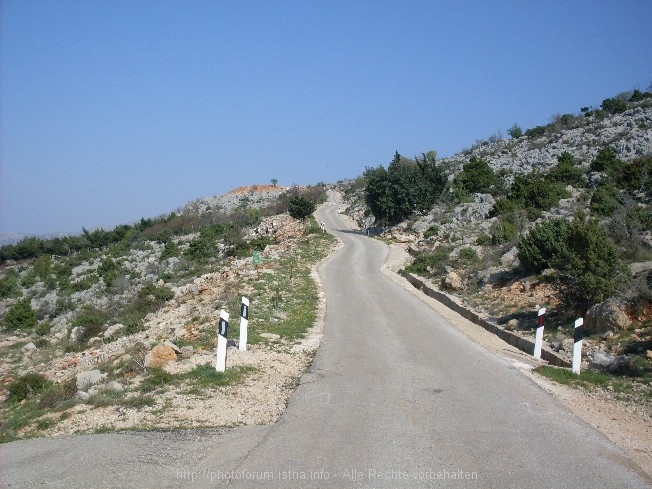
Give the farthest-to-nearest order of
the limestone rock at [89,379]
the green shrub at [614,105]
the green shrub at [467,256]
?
the green shrub at [614,105]
the green shrub at [467,256]
the limestone rock at [89,379]

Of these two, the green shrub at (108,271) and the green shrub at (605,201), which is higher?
the green shrub at (605,201)

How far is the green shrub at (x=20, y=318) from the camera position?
3189cm

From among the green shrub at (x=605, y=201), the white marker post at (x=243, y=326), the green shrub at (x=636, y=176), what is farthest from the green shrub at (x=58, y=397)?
the green shrub at (x=636, y=176)

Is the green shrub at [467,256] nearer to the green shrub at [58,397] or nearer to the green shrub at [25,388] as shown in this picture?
the green shrub at [25,388]

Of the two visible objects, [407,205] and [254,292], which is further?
[407,205]

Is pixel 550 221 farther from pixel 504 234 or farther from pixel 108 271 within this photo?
pixel 108 271

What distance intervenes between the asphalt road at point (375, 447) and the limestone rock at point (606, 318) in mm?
3498

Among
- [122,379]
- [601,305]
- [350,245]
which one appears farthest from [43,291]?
[601,305]

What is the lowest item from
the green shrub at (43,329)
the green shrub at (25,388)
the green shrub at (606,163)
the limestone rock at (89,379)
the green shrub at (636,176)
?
the green shrub at (43,329)

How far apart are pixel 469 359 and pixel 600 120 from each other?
68.1 m

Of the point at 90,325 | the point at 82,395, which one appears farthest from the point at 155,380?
the point at 90,325

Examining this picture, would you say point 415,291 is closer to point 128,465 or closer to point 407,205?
point 128,465

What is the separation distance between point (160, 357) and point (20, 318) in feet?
Result: 84.6

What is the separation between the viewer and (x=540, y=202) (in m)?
36.1
